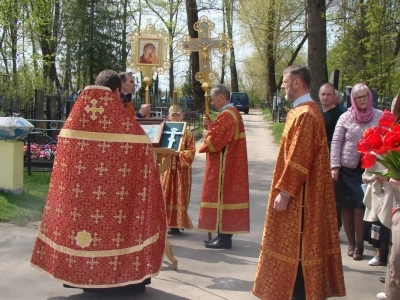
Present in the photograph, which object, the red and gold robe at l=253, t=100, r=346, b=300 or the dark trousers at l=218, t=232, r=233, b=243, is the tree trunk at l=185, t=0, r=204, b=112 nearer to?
the dark trousers at l=218, t=232, r=233, b=243

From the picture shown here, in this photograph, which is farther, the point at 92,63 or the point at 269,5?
the point at 269,5

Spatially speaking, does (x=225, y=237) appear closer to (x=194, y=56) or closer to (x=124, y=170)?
(x=124, y=170)

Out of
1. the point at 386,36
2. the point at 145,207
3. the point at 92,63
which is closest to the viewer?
the point at 145,207

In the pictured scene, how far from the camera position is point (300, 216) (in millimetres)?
4531

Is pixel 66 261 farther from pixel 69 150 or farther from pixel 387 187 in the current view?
pixel 387 187

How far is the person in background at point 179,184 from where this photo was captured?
748 cm

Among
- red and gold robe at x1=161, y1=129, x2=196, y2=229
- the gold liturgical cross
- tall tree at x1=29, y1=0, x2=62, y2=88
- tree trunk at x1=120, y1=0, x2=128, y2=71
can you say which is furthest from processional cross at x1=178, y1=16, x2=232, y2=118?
tall tree at x1=29, y1=0, x2=62, y2=88

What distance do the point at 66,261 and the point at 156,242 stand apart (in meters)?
0.71

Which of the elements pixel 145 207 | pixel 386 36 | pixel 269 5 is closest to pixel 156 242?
pixel 145 207

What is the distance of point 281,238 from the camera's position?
4.57 meters

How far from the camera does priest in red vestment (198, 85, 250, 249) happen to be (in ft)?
22.9

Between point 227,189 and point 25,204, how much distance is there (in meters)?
3.41

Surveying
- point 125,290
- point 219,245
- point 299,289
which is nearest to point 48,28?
point 219,245

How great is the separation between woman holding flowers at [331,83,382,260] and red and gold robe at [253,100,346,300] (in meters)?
1.91
